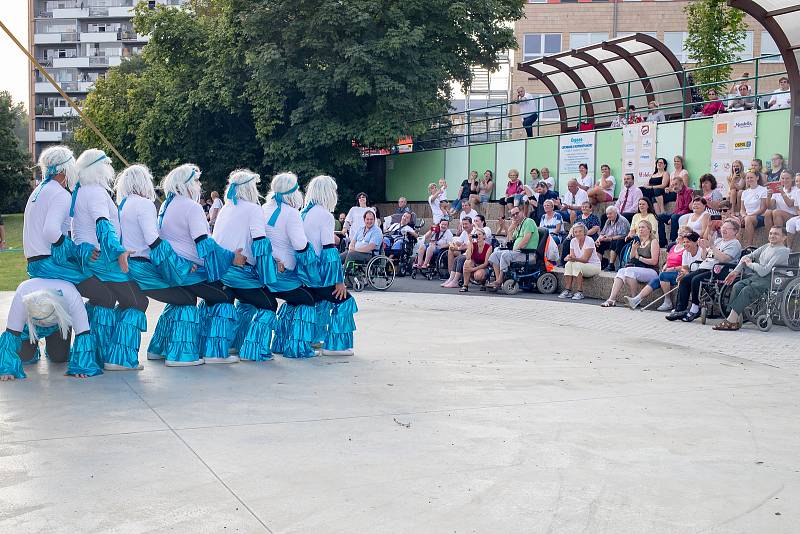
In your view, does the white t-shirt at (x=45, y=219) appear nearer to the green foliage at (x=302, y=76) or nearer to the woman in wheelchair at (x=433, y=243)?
the woman in wheelchair at (x=433, y=243)

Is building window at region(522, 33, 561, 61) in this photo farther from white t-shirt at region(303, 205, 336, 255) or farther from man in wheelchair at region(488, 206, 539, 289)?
white t-shirt at region(303, 205, 336, 255)

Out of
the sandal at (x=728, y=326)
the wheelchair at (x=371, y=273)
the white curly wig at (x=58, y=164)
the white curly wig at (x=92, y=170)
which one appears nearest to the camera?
the white curly wig at (x=58, y=164)

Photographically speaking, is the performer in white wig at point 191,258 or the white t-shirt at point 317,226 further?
the white t-shirt at point 317,226

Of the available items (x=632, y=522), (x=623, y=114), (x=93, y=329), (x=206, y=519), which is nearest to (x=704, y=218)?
(x=623, y=114)

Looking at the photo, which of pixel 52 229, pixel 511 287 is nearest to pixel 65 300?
pixel 52 229

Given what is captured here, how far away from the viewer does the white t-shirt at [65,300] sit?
827cm

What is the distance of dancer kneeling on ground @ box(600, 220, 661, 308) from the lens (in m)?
14.9

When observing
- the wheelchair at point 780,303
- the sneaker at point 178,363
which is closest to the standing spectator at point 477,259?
the wheelchair at point 780,303

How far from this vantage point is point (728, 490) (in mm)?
5395

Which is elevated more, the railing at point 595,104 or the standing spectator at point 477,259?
the railing at point 595,104

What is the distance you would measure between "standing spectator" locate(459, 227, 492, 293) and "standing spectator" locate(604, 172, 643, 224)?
2.56 meters

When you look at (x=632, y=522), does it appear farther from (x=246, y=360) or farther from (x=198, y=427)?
(x=246, y=360)

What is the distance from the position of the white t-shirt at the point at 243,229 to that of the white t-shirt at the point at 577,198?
11.1 m

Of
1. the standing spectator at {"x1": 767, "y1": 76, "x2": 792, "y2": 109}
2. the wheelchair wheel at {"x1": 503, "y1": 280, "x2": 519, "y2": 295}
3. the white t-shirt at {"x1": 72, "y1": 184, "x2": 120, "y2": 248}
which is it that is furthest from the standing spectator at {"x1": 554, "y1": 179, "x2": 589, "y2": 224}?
the white t-shirt at {"x1": 72, "y1": 184, "x2": 120, "y2": 248}
